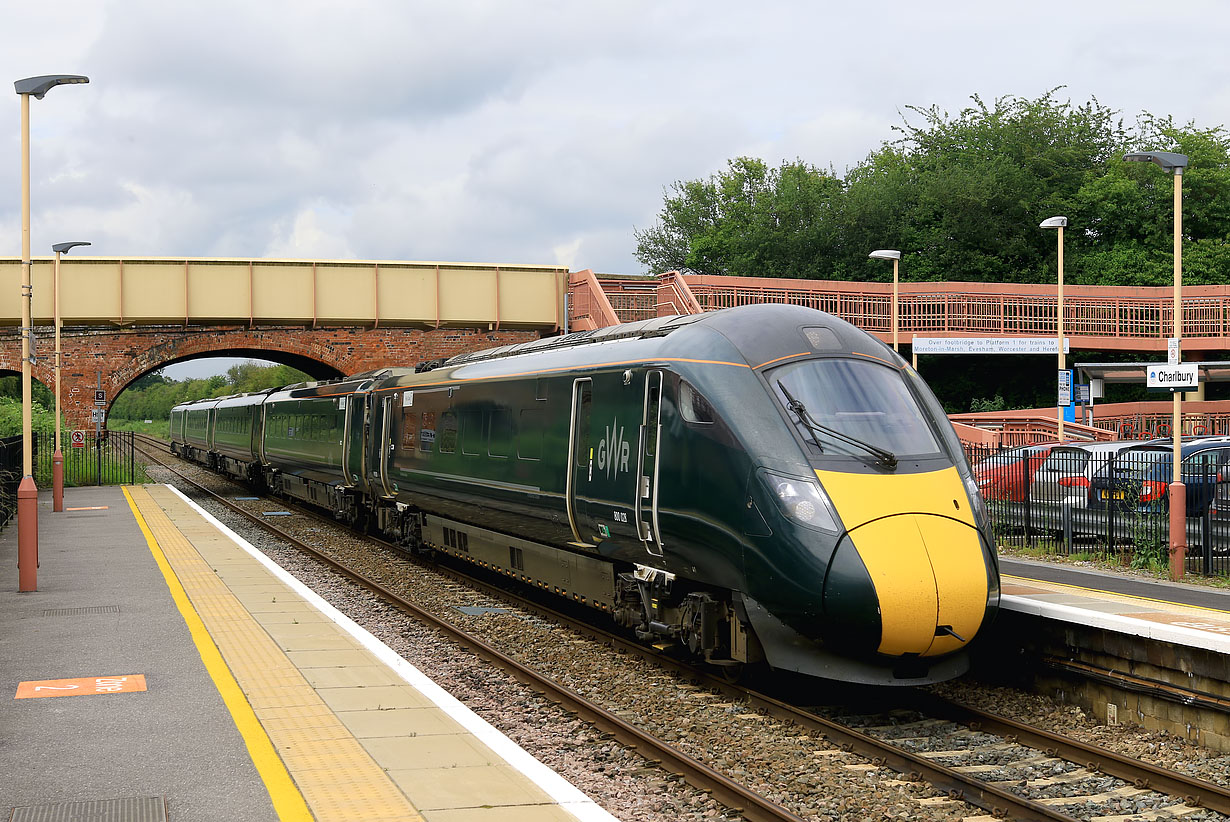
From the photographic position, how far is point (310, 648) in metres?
10.3

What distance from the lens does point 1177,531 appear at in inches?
563

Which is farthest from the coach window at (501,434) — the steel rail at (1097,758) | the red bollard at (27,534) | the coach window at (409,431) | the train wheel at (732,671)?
the steel rail at (1097,758)

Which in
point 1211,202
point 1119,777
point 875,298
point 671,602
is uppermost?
point 1211,202

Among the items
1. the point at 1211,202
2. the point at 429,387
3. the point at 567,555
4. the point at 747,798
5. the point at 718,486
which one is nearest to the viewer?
the point at 747,798

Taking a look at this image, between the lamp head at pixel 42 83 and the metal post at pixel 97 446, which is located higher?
the lamp head at pixel 42 83

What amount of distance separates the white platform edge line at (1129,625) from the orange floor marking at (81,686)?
24.0ft

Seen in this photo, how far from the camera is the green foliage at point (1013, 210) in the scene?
47.7 m

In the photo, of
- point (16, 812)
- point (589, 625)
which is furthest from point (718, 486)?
point (16, 812)

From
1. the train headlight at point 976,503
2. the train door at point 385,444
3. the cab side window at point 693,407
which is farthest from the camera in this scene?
the train door at point 385,444

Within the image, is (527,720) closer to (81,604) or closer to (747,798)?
(747,798)

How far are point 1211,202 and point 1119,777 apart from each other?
47833mm

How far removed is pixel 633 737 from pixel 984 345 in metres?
28.3

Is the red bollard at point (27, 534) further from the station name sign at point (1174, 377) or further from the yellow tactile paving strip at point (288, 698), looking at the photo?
the station name sign at point (1174, 377)

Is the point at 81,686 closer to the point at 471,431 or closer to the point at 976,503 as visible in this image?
the point at 471,431
